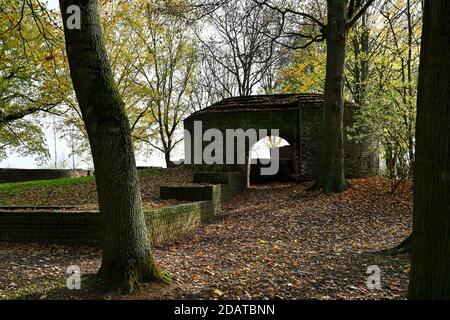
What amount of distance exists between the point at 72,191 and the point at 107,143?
10.3m

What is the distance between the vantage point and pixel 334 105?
1257 cm

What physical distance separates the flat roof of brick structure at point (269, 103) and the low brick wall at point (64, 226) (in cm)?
921

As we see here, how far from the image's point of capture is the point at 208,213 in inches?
438

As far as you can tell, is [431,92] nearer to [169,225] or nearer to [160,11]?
[169,225]

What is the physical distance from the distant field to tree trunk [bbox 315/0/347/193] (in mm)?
5570

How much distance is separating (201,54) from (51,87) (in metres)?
11.8

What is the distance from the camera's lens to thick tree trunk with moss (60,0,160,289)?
14.7 feet

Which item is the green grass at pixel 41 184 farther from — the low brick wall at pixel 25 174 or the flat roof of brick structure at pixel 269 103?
the low brick wall at pixel 25 174

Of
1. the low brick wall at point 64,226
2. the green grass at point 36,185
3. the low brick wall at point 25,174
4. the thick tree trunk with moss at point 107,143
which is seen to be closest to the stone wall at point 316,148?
the low brick wall at point 64,226

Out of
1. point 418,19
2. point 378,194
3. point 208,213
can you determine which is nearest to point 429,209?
point 208,213

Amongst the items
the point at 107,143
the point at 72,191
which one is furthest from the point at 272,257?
the point at 72,191

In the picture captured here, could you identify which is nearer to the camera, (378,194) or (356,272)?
(356,272)

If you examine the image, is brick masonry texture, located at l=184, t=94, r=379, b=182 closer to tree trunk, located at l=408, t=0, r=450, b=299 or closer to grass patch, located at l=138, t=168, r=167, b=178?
grass patch, located at l=138, t=168, r=167, b=178

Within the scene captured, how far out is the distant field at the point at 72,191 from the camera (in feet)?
39.2
